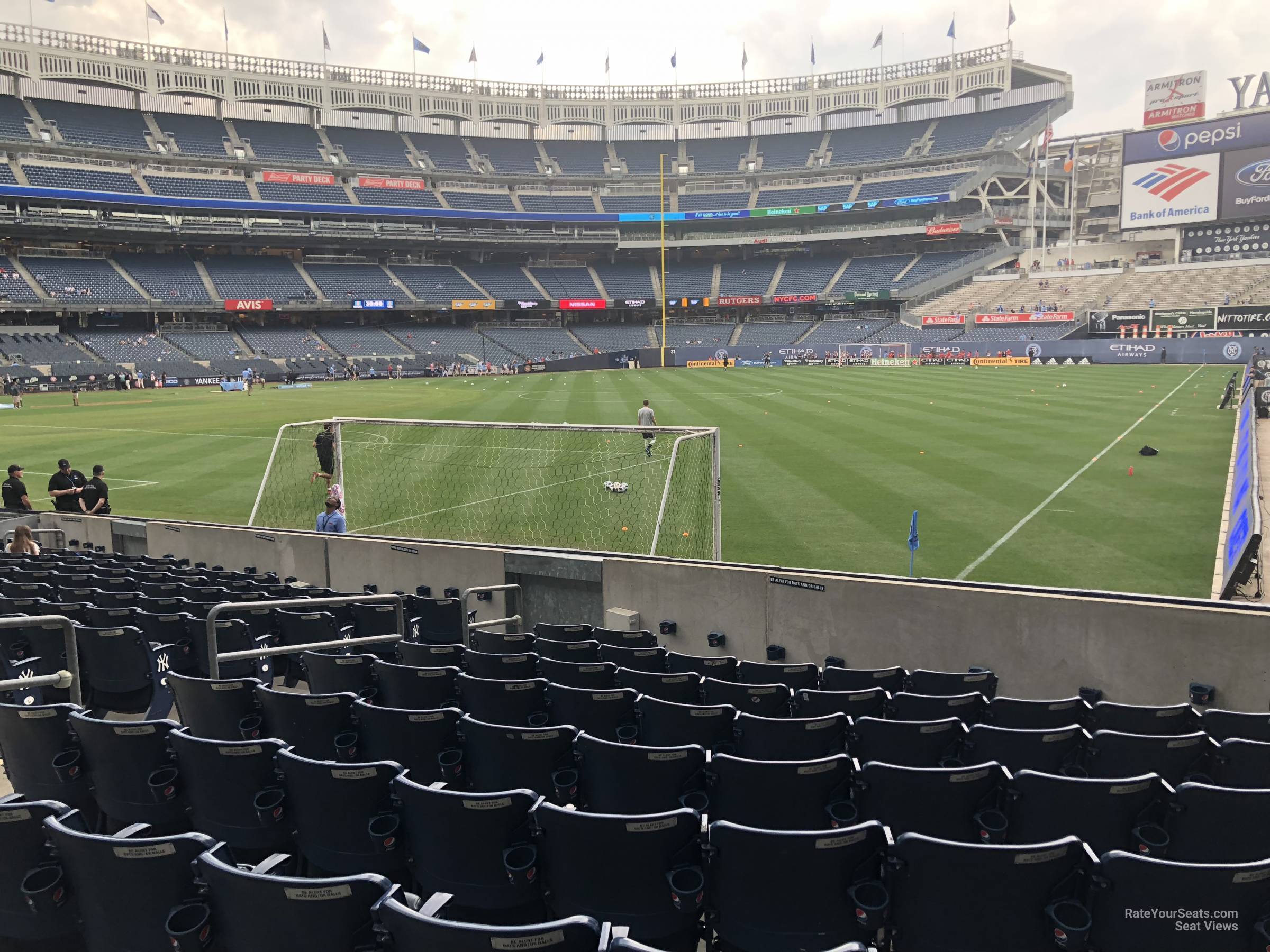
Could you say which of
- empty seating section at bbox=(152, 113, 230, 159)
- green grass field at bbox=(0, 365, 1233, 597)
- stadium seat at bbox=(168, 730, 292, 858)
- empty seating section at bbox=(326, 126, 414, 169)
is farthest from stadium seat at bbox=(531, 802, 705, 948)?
empty seating section at bbox=(326, 126, 414, 169)

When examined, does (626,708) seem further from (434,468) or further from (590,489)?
(434,468)

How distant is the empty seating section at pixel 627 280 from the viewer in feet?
302

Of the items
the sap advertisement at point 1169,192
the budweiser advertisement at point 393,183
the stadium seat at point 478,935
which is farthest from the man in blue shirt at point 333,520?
the budweiser advertisement at point 393,183

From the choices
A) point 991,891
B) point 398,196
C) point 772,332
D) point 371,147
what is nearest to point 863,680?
point 991,891

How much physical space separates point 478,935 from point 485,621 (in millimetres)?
7722

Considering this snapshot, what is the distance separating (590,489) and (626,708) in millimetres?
13919

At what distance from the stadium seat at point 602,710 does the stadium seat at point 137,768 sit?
2.38 metres

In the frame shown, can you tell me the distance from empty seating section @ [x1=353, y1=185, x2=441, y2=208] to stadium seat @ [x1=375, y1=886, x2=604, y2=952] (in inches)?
3488

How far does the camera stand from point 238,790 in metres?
4.48

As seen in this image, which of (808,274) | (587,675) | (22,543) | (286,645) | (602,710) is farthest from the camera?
(808,274)

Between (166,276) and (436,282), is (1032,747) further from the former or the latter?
(436,282)

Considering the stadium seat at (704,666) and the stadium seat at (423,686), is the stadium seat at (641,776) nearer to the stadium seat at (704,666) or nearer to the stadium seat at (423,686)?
the stadium seat at (423,686)

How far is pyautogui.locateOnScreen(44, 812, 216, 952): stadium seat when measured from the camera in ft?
11.0

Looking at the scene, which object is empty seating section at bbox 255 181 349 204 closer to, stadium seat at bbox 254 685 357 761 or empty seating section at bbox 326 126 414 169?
empty seating section at bbox 326 126 414 169
